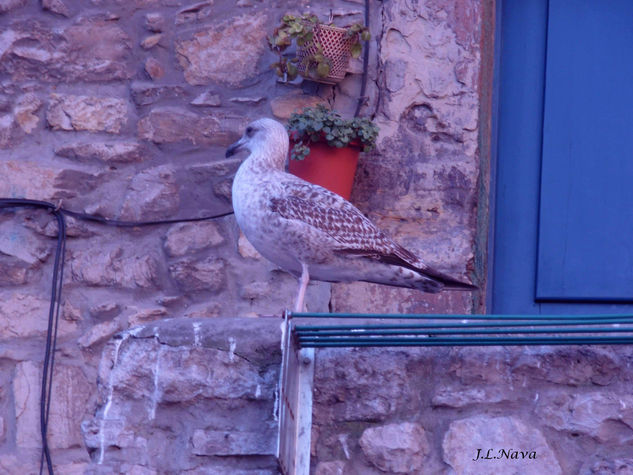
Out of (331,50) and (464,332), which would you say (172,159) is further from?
(464,332)

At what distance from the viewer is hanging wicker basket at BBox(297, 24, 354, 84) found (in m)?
4.15

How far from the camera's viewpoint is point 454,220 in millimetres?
4254

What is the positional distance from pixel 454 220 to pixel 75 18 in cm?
197

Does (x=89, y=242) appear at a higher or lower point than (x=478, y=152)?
lower

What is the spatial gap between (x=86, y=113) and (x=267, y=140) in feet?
3.61

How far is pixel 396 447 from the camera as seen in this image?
9.06 ft

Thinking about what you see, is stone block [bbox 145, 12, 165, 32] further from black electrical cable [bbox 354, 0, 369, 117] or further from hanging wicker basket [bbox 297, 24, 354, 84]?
black electrical cable [bbox 354, 0, 369, 117]

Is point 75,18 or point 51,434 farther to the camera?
point 75,18

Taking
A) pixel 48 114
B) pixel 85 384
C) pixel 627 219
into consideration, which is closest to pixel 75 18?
pixel 48 114

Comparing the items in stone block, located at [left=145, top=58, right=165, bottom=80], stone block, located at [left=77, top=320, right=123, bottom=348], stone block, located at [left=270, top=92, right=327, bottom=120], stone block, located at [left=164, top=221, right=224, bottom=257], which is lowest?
stone block, located at [left=77, top=320, right=123, bottom=348]

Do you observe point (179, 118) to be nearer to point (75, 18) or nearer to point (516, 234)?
point (75, 18)

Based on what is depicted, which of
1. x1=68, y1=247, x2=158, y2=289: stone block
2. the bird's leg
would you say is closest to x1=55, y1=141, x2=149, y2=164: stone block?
x1=68, y1=247, x2=158, y2=289: stone block

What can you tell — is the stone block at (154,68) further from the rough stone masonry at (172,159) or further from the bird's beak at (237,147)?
the bird's beak at (237,147)

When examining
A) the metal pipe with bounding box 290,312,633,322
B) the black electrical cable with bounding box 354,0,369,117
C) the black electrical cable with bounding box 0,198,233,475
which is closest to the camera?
the metal pipe with bounding box 290,312,633,322
